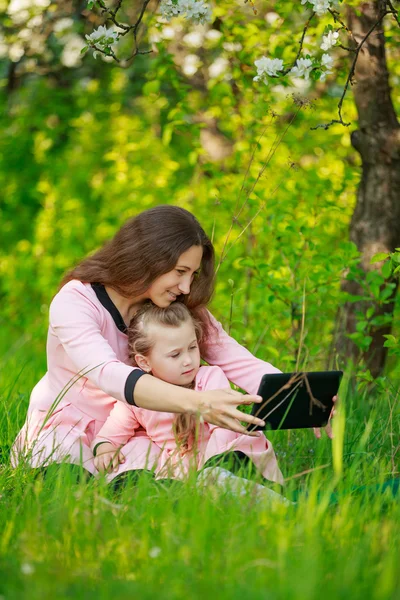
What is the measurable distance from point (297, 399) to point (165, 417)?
538 millimetres

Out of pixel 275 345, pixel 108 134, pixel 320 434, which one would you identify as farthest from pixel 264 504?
pixel 108 134

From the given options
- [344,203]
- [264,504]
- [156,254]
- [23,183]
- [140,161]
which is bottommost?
[23,183]

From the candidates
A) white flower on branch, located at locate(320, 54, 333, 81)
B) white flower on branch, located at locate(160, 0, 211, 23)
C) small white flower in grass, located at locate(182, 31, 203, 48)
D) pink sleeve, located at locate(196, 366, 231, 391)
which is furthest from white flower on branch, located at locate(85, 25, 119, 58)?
small white flower in grass, located at locate(182, 31, 203, 48)

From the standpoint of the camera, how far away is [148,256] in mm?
3445

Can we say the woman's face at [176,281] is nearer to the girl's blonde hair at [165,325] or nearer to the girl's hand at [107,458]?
the girl's blonde hair at [165,325]

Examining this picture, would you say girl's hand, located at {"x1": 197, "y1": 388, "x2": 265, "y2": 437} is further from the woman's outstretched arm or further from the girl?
the girl

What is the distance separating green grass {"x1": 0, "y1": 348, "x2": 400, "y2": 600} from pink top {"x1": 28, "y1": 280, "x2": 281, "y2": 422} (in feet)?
A: 1.56

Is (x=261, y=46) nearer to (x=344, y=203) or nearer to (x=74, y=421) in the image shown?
(x=344, y=203)

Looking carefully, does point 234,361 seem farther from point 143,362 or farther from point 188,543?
point 188,543

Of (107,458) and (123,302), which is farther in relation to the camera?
(123,302)

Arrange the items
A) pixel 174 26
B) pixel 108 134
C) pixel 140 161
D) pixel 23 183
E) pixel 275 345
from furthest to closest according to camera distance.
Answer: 1. pixel 108 134
2. pixel 23 183
3. pixel 140 161
4. pixel 174 26
5. pixel 275 345

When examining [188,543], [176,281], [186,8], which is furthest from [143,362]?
[186,8]

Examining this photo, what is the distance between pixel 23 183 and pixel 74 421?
663 centimetres

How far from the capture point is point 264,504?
252cm
